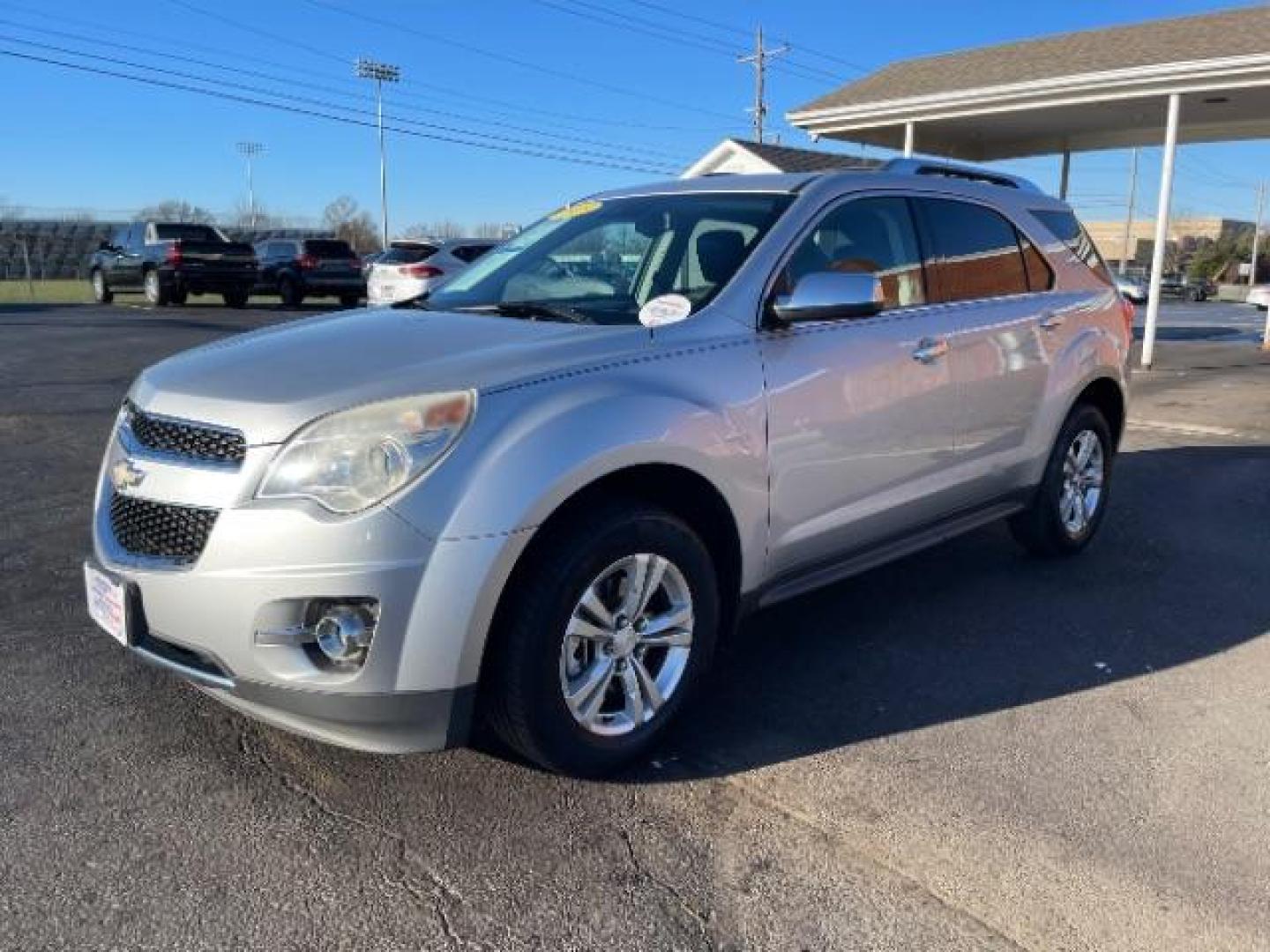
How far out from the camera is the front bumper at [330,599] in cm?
259

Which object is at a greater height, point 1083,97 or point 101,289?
point 1083,97

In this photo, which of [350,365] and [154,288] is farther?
[154,288]

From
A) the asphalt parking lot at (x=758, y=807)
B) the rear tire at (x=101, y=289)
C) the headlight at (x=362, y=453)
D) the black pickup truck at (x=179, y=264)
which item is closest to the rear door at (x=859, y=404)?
the asphalt parking lot at (x=758, y=807)

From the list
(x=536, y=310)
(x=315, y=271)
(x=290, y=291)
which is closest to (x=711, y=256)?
(x=536, y=310)

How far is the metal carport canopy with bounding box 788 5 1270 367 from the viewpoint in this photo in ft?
44.8

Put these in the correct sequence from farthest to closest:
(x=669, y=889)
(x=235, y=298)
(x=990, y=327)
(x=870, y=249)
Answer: (x=235, y=298)
(x=990, y=327)
(x=870, y=249)
(x=669, y=889)

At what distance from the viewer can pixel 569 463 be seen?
2.82m

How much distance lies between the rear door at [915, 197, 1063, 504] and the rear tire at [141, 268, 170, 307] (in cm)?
2214

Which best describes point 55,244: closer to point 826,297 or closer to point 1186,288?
point 1186,288

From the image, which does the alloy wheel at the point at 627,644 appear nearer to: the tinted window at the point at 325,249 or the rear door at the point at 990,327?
the rear door at the point at 990,327

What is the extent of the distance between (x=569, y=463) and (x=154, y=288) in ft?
77.0

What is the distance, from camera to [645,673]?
3.20 metres

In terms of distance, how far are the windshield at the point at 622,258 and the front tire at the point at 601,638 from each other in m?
0.80

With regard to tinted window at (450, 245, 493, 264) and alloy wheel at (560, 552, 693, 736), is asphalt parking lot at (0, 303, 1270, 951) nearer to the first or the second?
alloy wheel at (560, 552, 693, 736)
